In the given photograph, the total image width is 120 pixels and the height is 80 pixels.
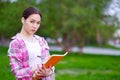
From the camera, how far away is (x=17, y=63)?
3383 mm

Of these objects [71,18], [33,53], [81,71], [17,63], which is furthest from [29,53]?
[71,18]

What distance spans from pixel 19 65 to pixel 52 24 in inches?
1255

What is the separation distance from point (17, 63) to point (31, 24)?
1.26 ft

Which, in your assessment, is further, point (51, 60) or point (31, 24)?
point (31, 24)

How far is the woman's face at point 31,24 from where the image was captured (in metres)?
3.46

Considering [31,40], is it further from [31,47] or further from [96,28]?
[96,28]

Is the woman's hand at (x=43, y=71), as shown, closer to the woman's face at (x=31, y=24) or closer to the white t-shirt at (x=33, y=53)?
the white t-shirt at (x=33, y=53)

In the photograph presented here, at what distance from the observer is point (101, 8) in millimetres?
31844

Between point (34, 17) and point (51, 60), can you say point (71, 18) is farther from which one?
point (51, 60)

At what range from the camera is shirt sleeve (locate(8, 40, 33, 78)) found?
3.37 metres

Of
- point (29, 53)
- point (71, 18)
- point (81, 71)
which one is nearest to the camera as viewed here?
point (29, 53)

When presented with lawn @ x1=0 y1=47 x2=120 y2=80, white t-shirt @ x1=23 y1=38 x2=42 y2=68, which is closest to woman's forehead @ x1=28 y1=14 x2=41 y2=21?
white t-shirt @ x1=23 y1=38 x2=42 y2=68

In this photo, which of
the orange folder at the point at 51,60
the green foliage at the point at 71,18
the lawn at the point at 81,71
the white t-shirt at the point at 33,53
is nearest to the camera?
the orange folder at the point at 51,60

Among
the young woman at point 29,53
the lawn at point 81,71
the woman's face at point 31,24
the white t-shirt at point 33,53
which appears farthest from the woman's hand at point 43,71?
the lawn at point 81,71
